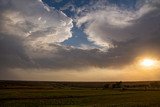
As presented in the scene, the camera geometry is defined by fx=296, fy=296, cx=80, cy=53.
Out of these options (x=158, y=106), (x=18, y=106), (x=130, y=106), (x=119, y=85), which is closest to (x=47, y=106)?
(x=18, y=106)

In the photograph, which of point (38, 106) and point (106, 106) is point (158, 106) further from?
point (38, 106)

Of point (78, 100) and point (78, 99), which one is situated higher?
point (78, 99)

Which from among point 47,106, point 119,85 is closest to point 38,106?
point 47,106

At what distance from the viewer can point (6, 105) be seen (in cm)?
6197

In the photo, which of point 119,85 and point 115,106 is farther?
point 119,85

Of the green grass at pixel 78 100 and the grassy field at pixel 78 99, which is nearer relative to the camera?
the green grass at pixel 78 100

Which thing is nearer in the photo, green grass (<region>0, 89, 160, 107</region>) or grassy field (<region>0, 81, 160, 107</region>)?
green grass (<region>0, 89, 160, 107</region>)

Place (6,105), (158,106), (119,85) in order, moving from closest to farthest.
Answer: (158,106), (6,105), (119,85)

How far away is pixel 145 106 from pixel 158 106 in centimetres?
248

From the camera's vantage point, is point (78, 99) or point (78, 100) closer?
point (78, 100)

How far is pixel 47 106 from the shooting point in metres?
60.1

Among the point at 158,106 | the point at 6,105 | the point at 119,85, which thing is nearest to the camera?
the point at 158,106

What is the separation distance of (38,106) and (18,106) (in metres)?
4.12

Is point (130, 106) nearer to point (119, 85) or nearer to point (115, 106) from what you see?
point (115, 106)
